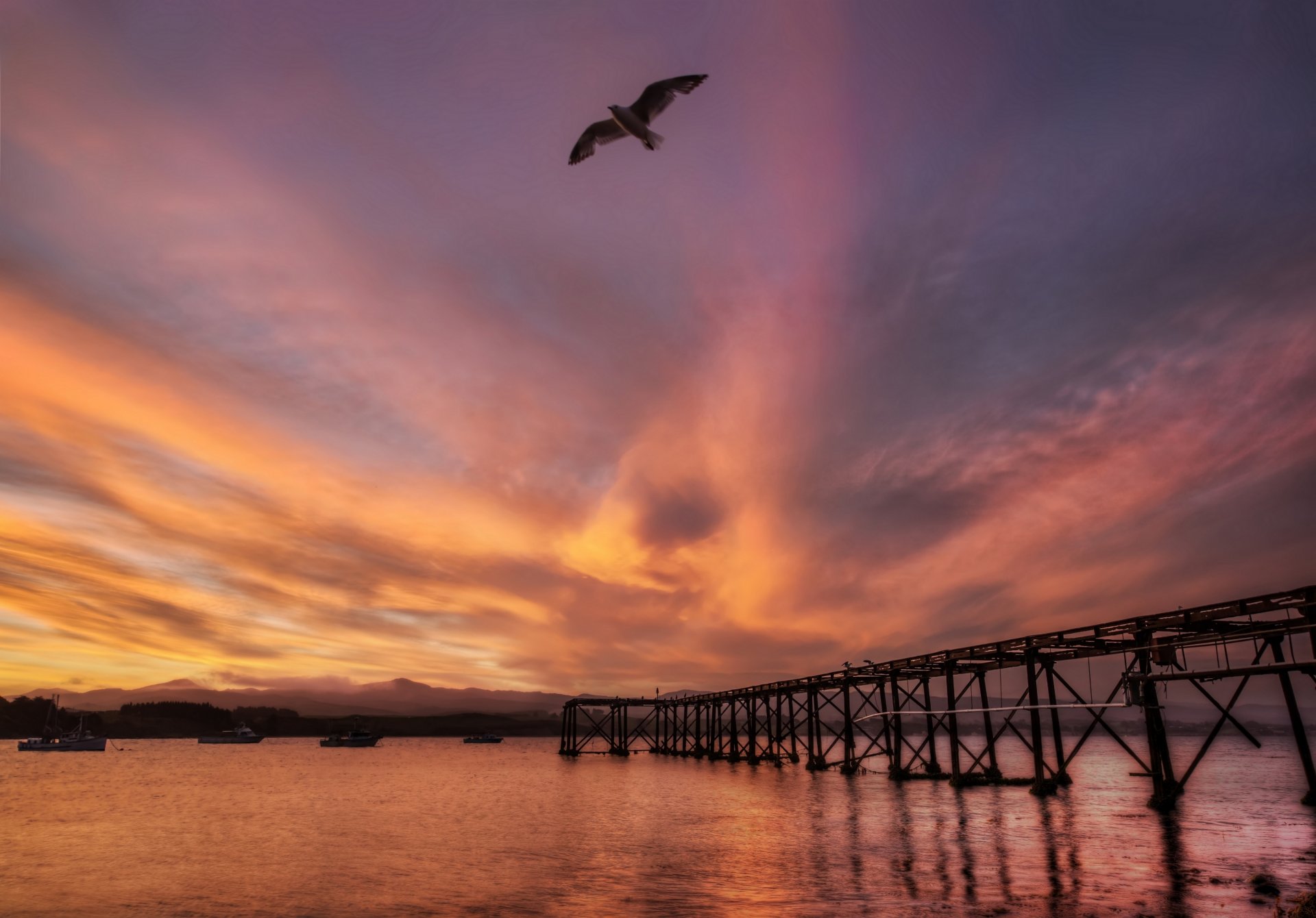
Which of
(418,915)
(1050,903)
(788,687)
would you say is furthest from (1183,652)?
(788,687)

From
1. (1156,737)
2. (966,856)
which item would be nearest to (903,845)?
(966,856)

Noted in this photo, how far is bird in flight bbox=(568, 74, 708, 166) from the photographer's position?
13.9m

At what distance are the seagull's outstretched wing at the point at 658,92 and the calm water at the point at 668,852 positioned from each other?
17.5 metres

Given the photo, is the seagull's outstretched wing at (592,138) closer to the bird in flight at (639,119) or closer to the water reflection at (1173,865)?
the bird in flight at (639,119)

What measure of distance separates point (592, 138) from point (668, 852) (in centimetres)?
2257

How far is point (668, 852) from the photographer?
24766 mm

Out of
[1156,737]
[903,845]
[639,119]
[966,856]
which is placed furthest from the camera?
[1156,737]

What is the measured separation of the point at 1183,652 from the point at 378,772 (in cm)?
8233

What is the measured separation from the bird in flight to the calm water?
16918 mm

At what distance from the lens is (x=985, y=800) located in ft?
115

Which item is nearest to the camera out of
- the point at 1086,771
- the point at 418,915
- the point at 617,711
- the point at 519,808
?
the point at 418,915

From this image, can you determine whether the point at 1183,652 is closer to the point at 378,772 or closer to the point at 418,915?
the point at 418,915

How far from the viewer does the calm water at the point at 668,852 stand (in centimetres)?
1733

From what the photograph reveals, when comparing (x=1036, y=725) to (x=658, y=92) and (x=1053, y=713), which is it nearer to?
(x=1053, y=713)
